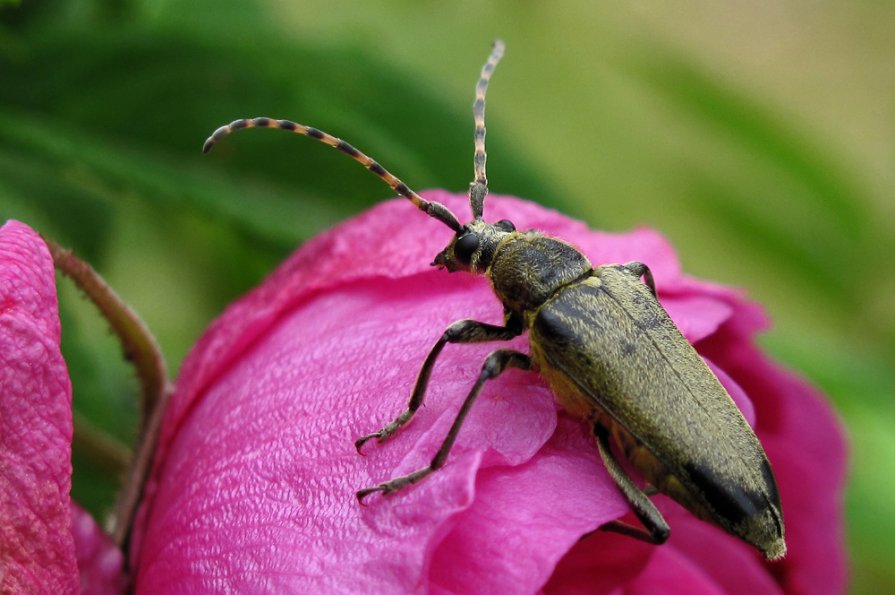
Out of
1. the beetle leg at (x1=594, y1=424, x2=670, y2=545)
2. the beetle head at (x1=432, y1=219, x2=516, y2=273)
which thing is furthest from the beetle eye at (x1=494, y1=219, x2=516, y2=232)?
the beetle leg at (x1=594, y1=424, x2=670, y2=545)

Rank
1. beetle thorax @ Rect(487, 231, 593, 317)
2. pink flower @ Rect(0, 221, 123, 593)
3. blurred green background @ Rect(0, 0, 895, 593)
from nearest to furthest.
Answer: pink flower @ Rect(0, 221, 123, 593) < beetle thorax @ Rect(487, 231, 593, 317) < blurred green background @ Rect(0, 0, 895, 593)

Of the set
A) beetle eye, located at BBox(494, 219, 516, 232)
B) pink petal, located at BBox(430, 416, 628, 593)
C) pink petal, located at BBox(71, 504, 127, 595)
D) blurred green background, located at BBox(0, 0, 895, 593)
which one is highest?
beetle eye, located at BBox(494, 219, 516, 232)

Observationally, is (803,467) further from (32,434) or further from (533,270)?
(32,434)

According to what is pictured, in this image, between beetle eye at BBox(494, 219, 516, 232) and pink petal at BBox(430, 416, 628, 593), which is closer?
pink petal at BBox(430, 416, 628, 593)

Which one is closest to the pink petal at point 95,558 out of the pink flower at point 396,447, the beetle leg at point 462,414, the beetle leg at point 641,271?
the pink flower at point 396,447

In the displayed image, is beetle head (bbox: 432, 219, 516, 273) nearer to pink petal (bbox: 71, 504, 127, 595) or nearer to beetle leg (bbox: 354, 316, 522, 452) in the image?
beetle leg (bbox: 354, 316, 522, 452)

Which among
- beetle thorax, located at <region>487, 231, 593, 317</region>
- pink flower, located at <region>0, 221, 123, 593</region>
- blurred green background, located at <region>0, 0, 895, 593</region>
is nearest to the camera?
pink flower, located at <region>0, 221, 123, 593</region>

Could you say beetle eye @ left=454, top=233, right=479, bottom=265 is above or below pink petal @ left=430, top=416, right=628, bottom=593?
above
